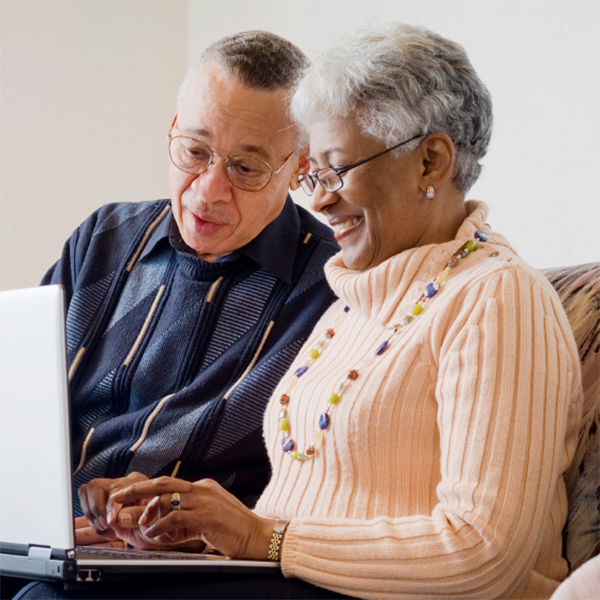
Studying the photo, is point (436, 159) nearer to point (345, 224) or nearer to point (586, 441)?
point (345, 224)

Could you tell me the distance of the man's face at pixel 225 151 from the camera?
1.61m

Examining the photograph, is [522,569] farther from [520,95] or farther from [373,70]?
[520,95]

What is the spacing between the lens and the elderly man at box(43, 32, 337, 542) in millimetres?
1567

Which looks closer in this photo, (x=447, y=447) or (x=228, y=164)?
(x=447, y=447)

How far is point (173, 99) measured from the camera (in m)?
3.09

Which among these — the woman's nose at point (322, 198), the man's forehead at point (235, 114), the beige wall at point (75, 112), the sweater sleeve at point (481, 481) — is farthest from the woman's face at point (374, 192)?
the beige wall at point (75, 112)

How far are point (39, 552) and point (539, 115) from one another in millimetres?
1436

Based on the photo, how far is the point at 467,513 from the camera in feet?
3.30

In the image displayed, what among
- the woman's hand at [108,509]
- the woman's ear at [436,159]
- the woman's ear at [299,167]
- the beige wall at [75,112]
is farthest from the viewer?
the beige wall at [75,112]

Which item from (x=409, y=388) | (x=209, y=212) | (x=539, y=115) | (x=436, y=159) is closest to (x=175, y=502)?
(x=409, y=388)

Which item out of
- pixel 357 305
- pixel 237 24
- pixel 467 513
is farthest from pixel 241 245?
pixel 237 24

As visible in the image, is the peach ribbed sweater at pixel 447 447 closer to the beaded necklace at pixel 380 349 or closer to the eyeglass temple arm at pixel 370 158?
the beaded necklace at pixel 380 349

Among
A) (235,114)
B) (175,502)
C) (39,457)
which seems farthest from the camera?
(235,114)

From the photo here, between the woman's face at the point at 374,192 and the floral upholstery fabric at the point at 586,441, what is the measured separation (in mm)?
251
